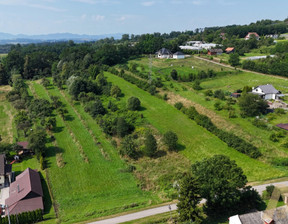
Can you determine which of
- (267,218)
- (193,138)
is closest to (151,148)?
(193,138)

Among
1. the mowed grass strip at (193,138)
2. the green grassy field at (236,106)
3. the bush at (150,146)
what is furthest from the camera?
the green grassy field at (236,106)

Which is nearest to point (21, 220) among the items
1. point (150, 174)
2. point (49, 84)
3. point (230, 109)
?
point (150, 174)

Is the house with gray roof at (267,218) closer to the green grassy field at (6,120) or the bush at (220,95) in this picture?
the bush at (220,95)

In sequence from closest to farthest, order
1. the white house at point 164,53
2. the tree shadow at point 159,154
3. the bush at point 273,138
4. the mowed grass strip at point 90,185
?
the mowed grass strip at point 90,185 → the tree shadow at point 159,154 → the bush at point 273,138 → the white house at point 164,53

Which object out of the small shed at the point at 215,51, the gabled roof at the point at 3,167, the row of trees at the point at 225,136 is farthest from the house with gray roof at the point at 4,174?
the small shed at the point at 215,51

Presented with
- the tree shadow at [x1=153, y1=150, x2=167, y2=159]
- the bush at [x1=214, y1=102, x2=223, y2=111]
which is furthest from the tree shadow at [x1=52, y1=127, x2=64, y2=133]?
the bush at [x1=214, y1=102, x2=223, y2=111]
